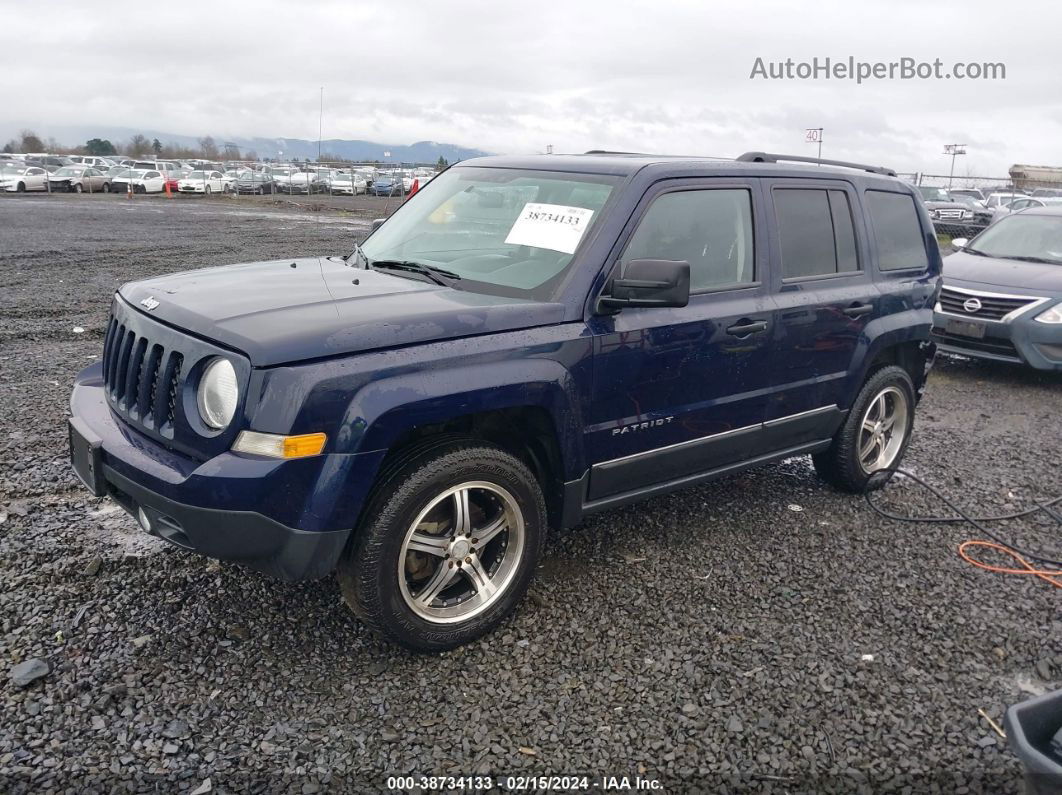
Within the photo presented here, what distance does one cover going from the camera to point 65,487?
4.54 m

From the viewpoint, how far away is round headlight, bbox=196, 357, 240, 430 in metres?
2.82

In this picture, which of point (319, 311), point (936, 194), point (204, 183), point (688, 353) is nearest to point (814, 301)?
point (688, 353)

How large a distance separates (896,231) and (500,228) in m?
2.64

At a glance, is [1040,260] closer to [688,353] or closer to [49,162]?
[688,353]

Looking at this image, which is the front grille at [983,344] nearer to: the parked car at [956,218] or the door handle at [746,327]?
the door handle at [746,327]

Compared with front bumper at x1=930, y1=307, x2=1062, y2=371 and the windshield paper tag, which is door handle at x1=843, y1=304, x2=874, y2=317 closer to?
the windshield paper tag

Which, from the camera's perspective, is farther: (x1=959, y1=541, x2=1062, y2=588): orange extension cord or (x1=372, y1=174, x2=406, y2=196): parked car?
(x1=372, y1=174, x2=406, y2=196): parked car

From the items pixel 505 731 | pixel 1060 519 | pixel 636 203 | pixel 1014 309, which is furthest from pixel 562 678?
pixel 1014 309

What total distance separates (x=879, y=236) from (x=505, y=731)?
361cm

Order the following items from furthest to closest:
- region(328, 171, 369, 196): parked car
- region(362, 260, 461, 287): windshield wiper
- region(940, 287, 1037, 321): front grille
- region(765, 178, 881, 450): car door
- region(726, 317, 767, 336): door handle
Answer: region(328, 171, 369, 196): parked car, region(940, 287, 1037, 321): front grille, region(765, 178, 881, 450): car door, region(726, 317, 767, 336): door handle, region(362, 260, 461, 287): windshield wiper

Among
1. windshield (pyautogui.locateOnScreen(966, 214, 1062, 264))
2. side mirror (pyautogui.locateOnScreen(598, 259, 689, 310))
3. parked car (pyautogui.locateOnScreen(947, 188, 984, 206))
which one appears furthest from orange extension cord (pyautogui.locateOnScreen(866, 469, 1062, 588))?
parked car (pyautogui.locateOnScreen(947, 188, 984, 206))

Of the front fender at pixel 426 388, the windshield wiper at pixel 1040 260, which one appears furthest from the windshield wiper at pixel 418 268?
the windshield wiper at pixel 1040 260

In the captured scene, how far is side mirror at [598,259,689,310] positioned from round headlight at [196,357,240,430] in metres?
1.46

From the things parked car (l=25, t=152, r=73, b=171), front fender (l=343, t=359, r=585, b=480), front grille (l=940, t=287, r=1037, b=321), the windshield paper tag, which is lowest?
front grille (l=940, t=287, r=1037, b=321)
